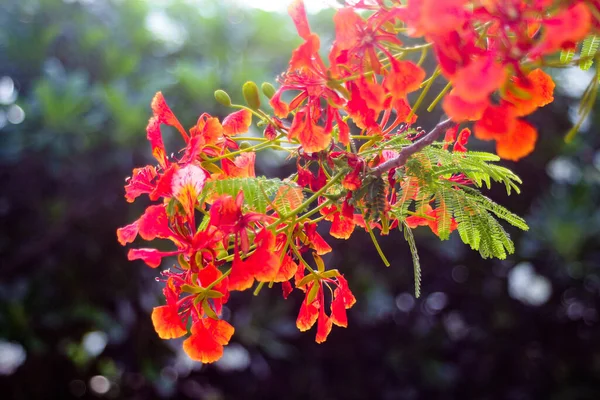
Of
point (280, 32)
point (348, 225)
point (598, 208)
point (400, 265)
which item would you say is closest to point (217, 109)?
point (280, 32)

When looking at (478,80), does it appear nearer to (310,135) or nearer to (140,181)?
(310,135)

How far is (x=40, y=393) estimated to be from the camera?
2795 mm

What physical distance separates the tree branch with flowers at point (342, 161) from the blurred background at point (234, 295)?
2105mm

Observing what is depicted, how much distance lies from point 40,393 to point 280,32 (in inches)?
83.5

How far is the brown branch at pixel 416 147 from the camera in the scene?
0.50 metres

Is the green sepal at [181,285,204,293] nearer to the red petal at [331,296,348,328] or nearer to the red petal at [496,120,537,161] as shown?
the red petal at [331,296,348,328]

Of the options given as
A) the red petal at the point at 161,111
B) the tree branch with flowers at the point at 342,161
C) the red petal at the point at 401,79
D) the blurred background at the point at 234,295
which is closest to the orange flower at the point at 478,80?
the tree branch with flowers at the point at 342,161

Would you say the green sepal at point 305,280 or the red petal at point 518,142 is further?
the green sepal at point 305,280

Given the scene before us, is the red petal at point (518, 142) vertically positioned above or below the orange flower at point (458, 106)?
below

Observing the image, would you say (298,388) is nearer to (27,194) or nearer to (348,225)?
(27,194)

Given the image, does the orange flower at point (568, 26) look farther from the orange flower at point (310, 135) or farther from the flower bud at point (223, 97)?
the flower bud at point (223, 97)

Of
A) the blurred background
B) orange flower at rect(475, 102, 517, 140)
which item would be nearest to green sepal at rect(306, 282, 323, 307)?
orange flower at rect(475, 102, 517, 140)

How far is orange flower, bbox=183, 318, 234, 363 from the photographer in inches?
21.8

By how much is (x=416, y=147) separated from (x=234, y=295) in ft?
8.20
